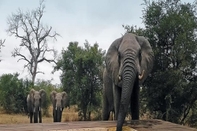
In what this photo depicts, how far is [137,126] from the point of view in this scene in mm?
5195

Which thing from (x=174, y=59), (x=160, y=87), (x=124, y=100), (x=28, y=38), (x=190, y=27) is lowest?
(x=124, y=100)

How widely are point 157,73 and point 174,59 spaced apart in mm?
842

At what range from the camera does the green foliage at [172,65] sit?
11914mm

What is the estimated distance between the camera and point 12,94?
28.4 meters

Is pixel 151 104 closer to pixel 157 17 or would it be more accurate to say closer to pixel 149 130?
pixel 157 17

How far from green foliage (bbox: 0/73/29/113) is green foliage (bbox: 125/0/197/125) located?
17827 mm

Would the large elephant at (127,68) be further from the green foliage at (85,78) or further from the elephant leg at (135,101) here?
the green foliage at (85,78)

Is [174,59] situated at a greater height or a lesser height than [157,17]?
lesser

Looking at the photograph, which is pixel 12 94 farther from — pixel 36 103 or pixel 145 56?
pixel 145 56

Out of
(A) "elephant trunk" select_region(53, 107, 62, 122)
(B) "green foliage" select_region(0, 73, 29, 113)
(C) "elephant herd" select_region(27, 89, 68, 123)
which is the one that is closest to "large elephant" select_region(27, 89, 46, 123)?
(C) "elephant herd" select_region(27, 89, 68, 123)

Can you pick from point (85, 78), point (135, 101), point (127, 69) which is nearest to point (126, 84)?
point (127, 69)

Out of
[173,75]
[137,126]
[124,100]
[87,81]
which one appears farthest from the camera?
[87,81]

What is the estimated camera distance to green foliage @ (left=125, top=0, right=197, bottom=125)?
469 inches

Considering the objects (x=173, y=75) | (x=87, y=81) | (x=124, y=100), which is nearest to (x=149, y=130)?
(x=124, y=100)
